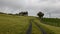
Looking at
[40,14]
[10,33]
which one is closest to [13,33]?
[10,33]

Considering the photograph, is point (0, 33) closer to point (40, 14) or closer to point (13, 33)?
point (13, 33)

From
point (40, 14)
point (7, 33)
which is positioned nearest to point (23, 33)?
point (7, 33)

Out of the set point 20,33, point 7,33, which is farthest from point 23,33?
point 7,33

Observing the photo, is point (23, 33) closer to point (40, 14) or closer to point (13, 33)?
point (13, 33)

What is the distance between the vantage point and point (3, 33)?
3697 cm

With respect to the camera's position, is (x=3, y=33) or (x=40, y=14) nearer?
(x=3, y=33)

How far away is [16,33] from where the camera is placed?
37906mm

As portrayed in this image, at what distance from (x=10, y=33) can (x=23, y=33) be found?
2.95m

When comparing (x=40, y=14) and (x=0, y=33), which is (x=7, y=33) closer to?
(x=0, y=33)

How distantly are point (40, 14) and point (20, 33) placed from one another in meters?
140

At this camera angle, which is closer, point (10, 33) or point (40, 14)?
point (10, 33)

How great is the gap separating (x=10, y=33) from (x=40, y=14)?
5536 inches

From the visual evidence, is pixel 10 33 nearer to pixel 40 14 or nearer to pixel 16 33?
pixel 16 33

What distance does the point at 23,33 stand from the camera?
125ft
